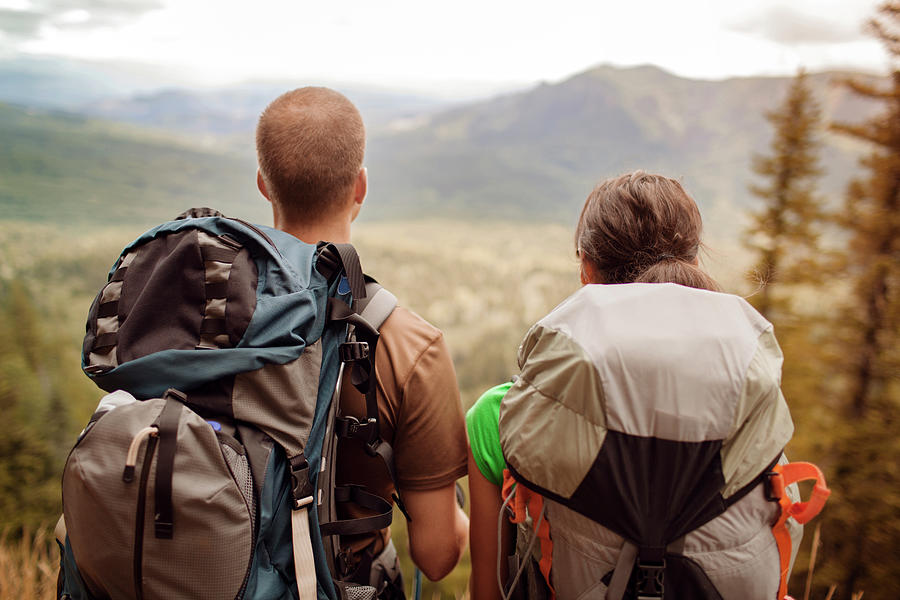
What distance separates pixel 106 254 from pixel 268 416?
2883 cm

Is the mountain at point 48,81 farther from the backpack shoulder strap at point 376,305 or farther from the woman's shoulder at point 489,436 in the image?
the woman's shoulder at point 489,436

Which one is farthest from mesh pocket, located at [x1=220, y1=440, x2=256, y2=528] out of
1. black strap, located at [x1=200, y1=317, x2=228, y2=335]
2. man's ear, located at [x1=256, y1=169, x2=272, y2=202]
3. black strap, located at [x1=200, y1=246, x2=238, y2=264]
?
man's ear, located at [x1=256, y1=169, x2=272, y2=202]

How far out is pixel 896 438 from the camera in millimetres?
7293

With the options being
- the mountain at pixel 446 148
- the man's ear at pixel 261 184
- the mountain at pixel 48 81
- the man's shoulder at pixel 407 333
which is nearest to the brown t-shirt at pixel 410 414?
the man's shoulder at pixel 407 333

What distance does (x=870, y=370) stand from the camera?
8.00 m

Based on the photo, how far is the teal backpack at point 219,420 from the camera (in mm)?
1316

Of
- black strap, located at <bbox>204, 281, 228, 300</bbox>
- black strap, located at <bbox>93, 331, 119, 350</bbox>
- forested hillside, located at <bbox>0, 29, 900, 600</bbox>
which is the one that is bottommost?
forested hillside, located at <bbox>0, 29, 900, 600</bbox>

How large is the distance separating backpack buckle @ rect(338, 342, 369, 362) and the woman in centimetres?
42

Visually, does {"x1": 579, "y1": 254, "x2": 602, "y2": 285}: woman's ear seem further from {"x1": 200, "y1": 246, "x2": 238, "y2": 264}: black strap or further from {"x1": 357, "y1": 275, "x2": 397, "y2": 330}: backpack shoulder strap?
{"x1": 200, "y1": 246, "x2": 238, "y2": 264}: black strap

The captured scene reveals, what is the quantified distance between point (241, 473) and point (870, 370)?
9.39 meters

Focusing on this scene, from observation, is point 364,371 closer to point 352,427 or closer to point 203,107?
point 352,427

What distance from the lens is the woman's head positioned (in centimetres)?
173

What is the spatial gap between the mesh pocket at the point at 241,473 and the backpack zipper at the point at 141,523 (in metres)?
0.17

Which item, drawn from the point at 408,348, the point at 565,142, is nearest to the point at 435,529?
the point at 408,348
